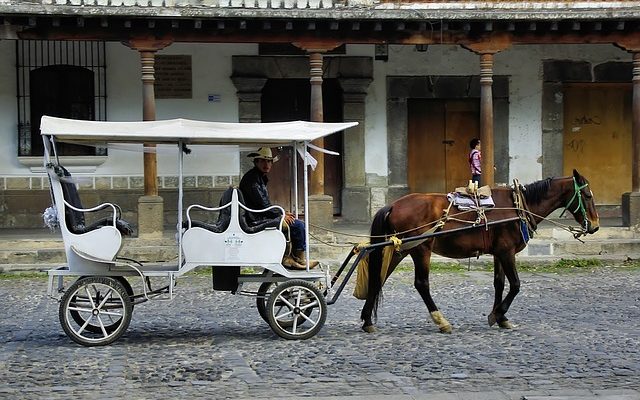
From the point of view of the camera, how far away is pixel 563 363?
7980 mm

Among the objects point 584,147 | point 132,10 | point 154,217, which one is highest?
point 132,10

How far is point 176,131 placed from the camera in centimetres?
870

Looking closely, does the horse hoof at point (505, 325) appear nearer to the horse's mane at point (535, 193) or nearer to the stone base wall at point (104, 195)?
the horse's mane at point (535, 193)

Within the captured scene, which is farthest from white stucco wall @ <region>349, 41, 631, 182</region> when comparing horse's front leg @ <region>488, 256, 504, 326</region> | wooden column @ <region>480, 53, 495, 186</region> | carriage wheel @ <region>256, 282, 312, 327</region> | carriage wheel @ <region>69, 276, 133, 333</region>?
carriage wheel @ <region>69, 276, 133, 333</region>

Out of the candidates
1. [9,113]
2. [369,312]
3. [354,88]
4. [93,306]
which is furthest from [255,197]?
[9,113]

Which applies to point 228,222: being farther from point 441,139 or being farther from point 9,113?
point 441,139

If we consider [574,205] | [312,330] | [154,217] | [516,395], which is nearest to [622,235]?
[574,205]

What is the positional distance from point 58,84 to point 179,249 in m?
9.60

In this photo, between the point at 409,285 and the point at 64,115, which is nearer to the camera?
the point at 409,285

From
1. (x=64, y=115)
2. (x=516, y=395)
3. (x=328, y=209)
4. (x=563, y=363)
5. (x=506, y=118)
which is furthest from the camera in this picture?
(x=506, y=118)

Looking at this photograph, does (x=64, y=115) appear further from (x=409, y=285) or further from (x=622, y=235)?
(x=622, y=235)

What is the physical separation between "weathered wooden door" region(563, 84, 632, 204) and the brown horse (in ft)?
30.7

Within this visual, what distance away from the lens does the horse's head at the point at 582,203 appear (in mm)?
9797

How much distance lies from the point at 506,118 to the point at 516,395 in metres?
12.4
